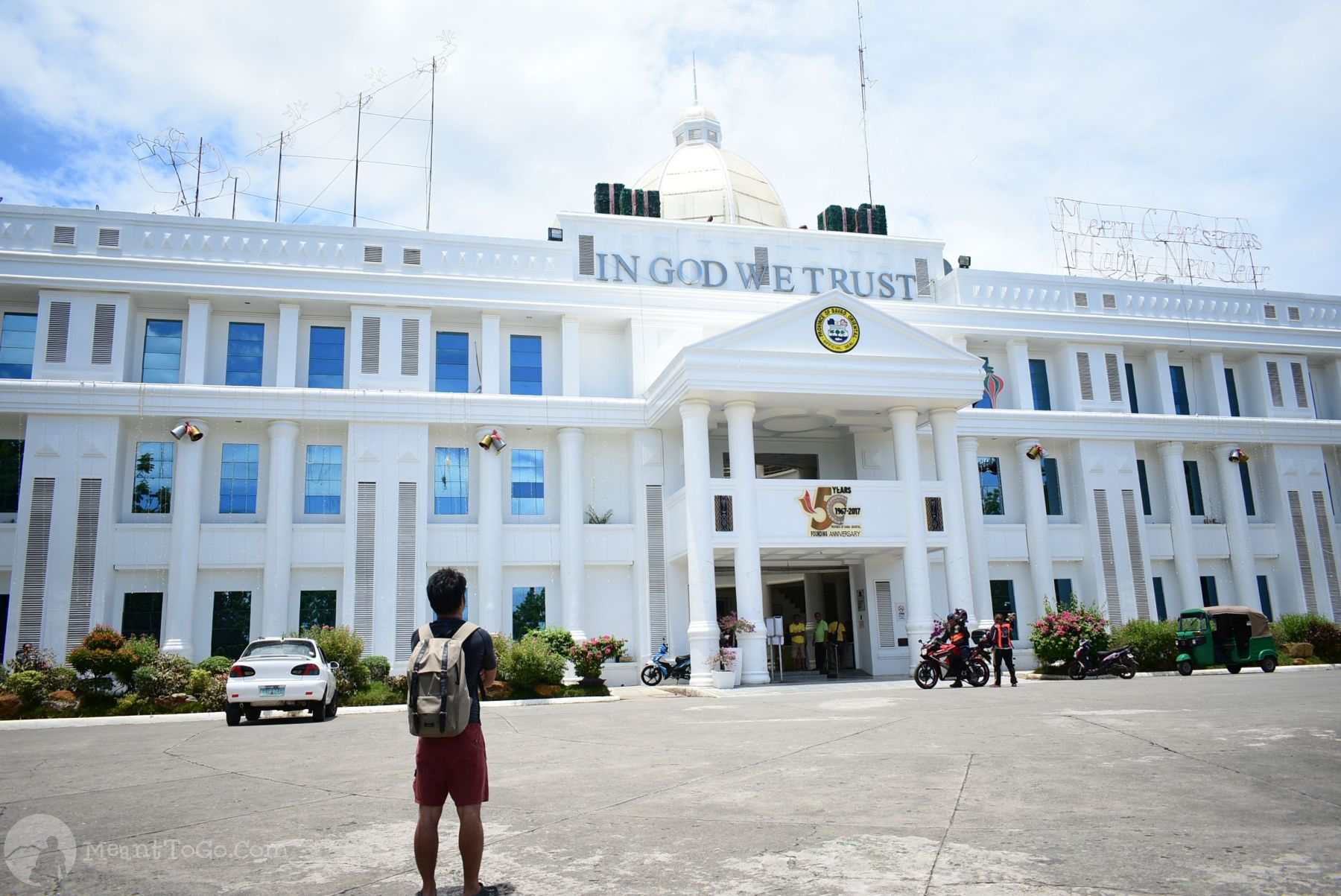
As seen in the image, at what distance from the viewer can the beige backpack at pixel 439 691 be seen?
5496mm

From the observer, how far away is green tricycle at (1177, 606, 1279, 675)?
2527cm

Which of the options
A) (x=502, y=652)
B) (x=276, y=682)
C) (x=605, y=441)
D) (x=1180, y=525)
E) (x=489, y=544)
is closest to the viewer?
(x=276, y=682)

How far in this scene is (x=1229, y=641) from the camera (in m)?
25.4

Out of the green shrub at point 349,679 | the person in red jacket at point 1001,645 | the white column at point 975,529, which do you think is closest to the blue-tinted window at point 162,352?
the green shrub at point 349,679

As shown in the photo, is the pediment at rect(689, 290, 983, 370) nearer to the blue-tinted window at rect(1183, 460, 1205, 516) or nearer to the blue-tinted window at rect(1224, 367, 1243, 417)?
the blue-tinted window at rect(1183, 460, 1205, 516)

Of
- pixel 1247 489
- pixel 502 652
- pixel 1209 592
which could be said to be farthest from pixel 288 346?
pixel 1247 489

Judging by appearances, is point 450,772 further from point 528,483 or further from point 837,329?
point 528,483

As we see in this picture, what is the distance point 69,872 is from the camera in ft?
20.4

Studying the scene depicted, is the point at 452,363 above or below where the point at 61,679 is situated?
above

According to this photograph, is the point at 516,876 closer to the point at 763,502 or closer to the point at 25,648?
the point at 763,502

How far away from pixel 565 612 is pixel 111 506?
42.1 feet

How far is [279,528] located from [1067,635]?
2161 centimetres

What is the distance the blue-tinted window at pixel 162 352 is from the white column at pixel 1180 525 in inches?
1291

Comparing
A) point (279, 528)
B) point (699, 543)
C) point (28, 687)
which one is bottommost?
point (28, 687)
